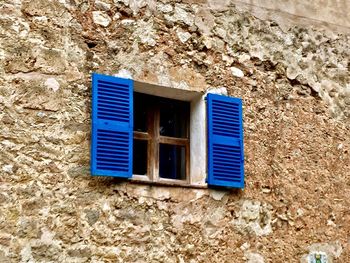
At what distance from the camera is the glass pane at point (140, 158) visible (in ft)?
18.8

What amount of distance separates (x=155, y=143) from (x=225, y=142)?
60cm

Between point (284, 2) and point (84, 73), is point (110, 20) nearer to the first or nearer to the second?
point (84, 73)

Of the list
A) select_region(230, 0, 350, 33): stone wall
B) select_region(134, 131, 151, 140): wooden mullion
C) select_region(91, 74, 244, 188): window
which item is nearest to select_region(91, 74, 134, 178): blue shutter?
select_region(91, 74, 244, 188): window

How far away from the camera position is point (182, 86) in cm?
585

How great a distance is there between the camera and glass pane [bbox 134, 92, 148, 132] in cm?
585

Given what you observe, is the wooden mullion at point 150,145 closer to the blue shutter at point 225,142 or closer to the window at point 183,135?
the window at point 183,135

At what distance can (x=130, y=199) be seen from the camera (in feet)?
17.7

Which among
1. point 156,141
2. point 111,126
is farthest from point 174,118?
point 111,126

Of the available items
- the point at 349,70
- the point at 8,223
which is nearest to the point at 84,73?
the point at 8,223

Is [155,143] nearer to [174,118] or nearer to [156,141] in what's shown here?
Answer: [156,141]

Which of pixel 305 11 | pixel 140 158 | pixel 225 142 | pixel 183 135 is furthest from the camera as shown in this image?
pixel 305 11

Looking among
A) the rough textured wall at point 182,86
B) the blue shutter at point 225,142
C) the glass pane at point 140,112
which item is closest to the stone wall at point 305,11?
the rough textured wall at point 182,86

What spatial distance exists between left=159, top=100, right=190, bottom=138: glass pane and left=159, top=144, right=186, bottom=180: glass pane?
0.13m

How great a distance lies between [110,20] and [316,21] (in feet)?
7.46
